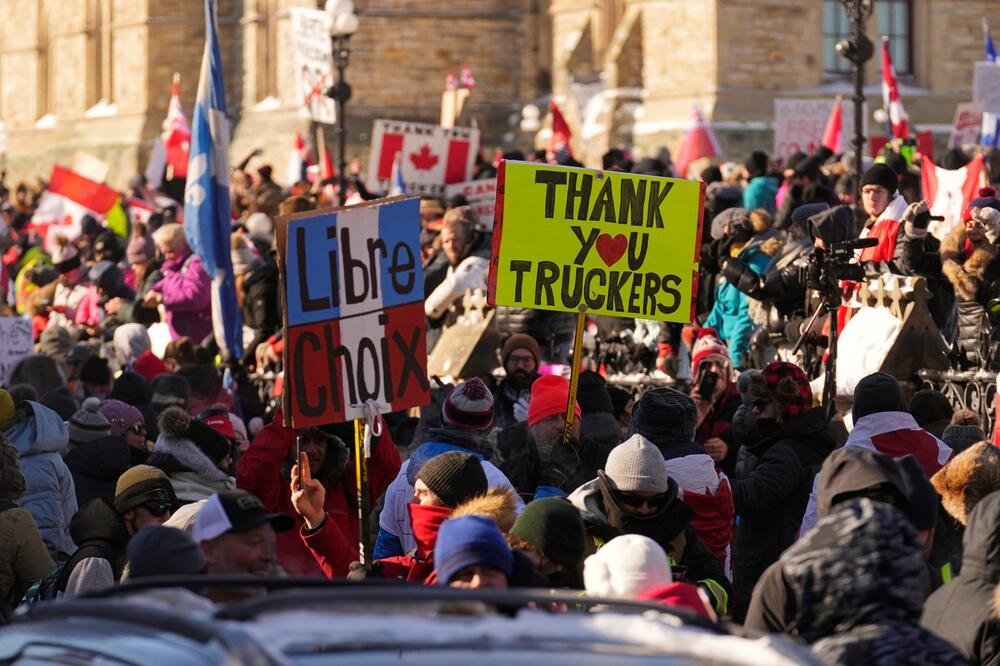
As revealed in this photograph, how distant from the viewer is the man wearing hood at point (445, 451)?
8609mm

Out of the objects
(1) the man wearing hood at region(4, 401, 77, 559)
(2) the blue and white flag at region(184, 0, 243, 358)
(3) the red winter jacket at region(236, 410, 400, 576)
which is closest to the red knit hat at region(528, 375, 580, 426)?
(3) the red winter jacket at region(236, 410, 400, 576)

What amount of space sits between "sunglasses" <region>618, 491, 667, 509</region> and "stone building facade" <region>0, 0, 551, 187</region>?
2828 centimetres

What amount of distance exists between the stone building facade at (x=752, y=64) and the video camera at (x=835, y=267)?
64.1 feet

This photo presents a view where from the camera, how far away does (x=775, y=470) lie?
8.84 meters

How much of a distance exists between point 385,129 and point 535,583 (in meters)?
16.2

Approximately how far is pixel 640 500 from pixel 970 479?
107 cm

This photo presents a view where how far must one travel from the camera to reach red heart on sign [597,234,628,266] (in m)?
9.91

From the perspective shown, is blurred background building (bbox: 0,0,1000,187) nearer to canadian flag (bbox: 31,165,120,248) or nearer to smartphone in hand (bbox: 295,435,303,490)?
canadian flag (bbox: 31,165,120,248)

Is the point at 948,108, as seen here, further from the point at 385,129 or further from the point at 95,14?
the point at 95,14

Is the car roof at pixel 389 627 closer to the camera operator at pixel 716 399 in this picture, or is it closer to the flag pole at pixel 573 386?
the flag pole at pixel 573 386

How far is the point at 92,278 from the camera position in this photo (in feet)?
66.9

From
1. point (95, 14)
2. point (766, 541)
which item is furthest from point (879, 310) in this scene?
point (95, 14)

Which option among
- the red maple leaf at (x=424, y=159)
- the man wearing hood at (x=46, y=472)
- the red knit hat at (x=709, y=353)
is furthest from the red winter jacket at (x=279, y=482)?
the red maple leaf at (x=424, y=159)

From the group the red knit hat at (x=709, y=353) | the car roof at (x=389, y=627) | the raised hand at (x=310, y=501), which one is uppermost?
the car roof at (x=389, y=627)
